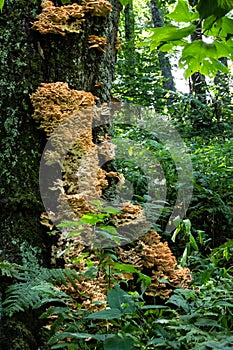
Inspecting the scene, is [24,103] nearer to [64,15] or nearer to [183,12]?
[64,15]

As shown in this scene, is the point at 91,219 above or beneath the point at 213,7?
beneath

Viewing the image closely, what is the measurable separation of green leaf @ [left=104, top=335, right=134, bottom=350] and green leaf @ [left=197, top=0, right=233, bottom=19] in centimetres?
95

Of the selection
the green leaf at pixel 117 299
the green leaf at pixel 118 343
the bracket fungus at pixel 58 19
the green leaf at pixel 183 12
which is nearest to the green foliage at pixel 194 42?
the green leaf at pixel 183 12

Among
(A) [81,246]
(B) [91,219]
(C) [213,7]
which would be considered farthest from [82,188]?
(C) [213,7]

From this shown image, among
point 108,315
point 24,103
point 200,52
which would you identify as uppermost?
point 200,52

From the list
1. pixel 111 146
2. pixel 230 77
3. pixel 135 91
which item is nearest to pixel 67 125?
pixel 111 146

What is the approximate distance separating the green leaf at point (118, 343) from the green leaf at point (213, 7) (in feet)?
3.11

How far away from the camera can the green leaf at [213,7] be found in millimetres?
913

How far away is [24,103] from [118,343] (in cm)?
133

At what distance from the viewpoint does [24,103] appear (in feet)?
6.69

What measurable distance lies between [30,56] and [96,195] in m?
0.84

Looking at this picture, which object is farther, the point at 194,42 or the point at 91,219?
the point at 194,42

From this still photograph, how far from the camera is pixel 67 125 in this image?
2041mm

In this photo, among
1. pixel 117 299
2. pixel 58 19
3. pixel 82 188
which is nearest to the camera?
pixel 117 299
